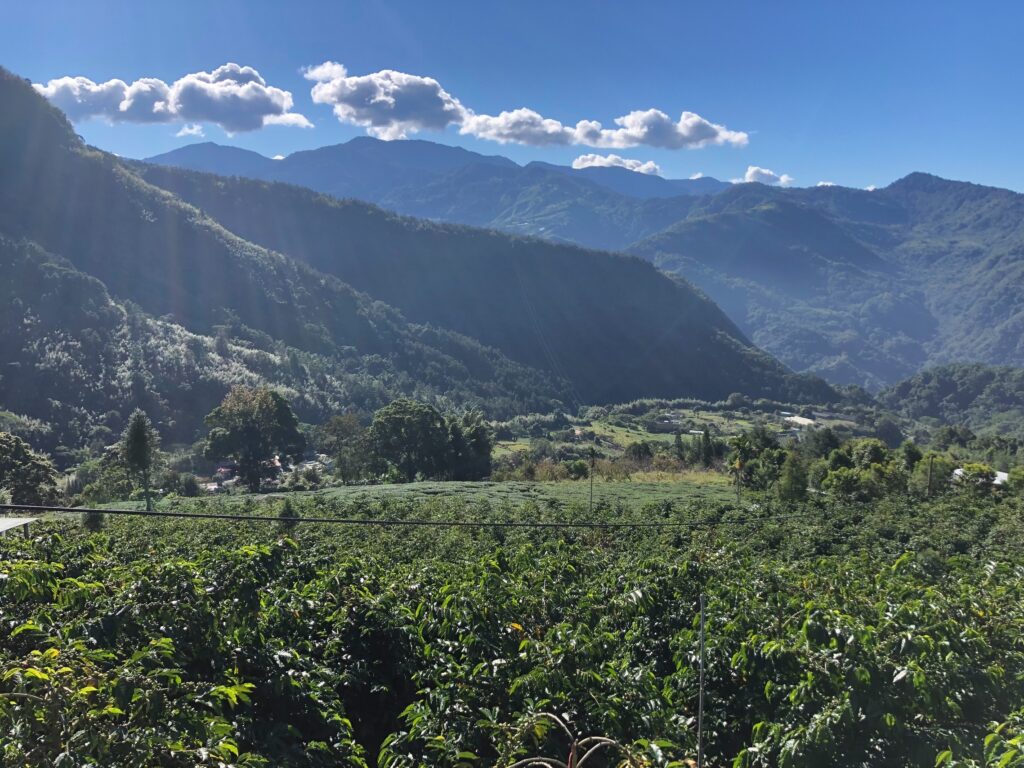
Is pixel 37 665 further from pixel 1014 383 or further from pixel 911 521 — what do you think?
pixel 1014 383

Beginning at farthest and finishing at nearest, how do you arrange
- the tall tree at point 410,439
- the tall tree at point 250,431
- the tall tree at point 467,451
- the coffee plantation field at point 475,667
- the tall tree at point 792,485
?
the tall tree at point 467,451
the tall tree at point 410,439
the tall tree at point 250,431
the tall tree at point 792,485
the coffee plantation field at point 475,667

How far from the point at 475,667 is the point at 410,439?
5479 cm

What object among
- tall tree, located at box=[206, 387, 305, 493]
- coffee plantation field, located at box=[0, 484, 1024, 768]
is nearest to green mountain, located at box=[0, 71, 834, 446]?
tall tree, located at box=[206, 387, 305, 493]

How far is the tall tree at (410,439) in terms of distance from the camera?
60.6 metres

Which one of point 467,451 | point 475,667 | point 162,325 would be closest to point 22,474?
point 467,451

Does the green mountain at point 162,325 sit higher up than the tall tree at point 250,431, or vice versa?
the green mountain at point 162,325

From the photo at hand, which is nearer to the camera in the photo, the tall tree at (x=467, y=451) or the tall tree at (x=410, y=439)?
the tall tree at (x=410, y=439)

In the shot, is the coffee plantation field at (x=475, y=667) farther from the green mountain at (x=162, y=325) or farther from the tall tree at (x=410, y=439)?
the green mountain at (x=162, y=325)

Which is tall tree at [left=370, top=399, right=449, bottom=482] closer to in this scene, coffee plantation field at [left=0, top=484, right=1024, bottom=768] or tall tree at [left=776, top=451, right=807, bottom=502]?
tall tree at [left=776, top=451, right=807, bottom=502]

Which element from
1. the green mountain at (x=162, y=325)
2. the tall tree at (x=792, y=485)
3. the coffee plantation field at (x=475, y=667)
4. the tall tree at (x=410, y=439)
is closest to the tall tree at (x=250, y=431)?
the tall tree at (x=410, y=439)

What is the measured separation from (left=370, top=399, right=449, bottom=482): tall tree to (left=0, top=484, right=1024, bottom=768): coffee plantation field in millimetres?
50963

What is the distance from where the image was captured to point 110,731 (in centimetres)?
398

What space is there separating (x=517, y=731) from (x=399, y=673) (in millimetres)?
2292

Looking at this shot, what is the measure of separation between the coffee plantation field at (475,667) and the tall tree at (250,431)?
49097 millimetres
